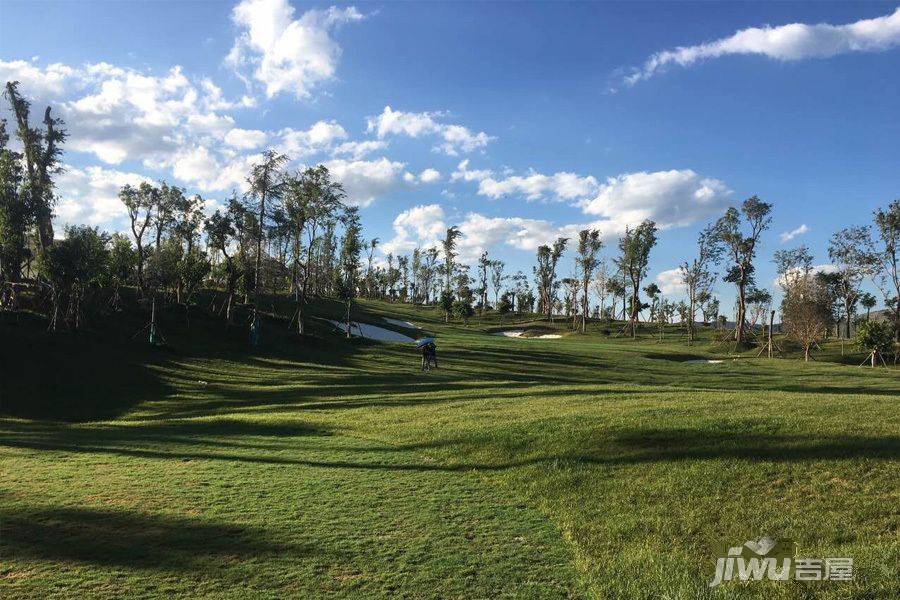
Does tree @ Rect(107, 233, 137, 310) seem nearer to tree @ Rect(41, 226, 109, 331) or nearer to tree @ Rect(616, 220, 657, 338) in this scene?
tree @ Rect(41, 226, 109, 331)

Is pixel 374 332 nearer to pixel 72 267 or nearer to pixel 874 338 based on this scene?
pixel 72 267

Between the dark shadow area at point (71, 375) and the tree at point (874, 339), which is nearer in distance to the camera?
the dark shadow area at point (71, 375)

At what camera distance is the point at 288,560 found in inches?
274

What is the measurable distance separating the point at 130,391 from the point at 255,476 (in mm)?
21737

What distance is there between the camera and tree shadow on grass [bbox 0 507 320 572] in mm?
6980

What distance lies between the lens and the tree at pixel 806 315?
197 ft

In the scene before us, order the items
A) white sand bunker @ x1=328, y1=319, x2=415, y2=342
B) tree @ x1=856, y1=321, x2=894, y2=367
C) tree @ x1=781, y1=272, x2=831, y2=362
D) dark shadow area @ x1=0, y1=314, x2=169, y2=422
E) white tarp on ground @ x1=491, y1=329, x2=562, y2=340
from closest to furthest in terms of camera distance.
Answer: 1. dark shadow area @ x1=0, y1=314, x2=169, y2=422
2. tree @ x1=856, y1=321, x2=894, y2=367
3. white sand bunker @ x1=328, y1=319, x2=415, y2=342
4. tree @ x1=781, y1=272, x2=831, y2=362
5. white tarp on ground @ x1=491, y1=329, x2=562, y2=340

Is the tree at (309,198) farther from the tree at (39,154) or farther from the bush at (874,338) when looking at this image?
the bush at (874,338)

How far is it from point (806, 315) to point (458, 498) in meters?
64.9

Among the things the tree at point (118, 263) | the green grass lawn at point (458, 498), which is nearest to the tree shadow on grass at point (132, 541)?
the green grass lawn at point (458, 498)

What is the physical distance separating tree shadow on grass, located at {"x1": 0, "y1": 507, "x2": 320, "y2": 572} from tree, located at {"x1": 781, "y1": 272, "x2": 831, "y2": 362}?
61594 millimetres

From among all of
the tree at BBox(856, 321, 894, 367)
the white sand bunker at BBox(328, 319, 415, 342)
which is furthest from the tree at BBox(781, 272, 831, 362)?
the white sand bunker at BBox(328, 319, 415, 342)

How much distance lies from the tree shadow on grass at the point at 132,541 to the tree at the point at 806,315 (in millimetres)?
61594

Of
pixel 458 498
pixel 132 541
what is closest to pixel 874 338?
pixel 458 498
